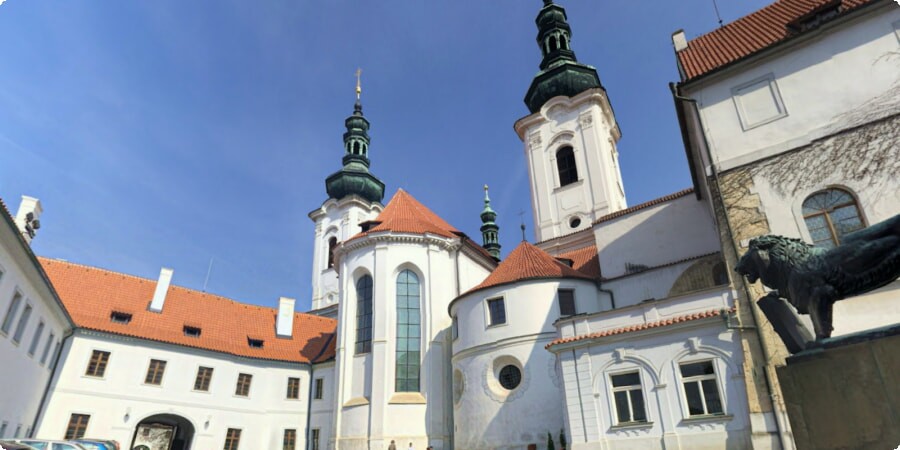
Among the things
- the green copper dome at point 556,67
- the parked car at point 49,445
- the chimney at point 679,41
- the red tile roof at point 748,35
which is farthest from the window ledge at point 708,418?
the green copper dome at point 556,67

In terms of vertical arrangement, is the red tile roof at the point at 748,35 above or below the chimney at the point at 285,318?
above

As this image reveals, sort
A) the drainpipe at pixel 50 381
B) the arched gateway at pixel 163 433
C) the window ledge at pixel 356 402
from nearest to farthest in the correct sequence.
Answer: the drainpipe at pixel 50 381, the window ledge at pixel 356 402, the arched gateway at pixel 163 433

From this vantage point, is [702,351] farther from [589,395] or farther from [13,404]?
[13,404]

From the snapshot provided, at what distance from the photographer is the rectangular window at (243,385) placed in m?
26.5

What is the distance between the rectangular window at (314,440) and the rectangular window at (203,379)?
19.5 ft

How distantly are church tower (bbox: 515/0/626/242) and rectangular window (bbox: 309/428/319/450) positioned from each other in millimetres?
17806

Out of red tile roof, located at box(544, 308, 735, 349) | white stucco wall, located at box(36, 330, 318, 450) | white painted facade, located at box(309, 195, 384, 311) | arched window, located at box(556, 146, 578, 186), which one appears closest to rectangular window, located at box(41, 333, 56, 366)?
white stucco wall, located at box(36, 330, 318, 450)

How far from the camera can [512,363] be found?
18.7m

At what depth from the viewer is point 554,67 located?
1469 inches

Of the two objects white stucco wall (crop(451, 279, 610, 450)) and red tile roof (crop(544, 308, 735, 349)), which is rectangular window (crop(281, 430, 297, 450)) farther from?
red tile roof (crop(544, 308, 735, 349))

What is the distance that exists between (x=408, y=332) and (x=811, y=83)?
60.1 feet

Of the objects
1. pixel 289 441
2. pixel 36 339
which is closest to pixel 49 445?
pixel 36 339

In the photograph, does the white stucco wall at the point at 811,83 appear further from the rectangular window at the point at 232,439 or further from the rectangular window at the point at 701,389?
the rectangular window at the point at 232,439

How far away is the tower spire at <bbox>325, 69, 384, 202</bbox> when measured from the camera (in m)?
48.3
